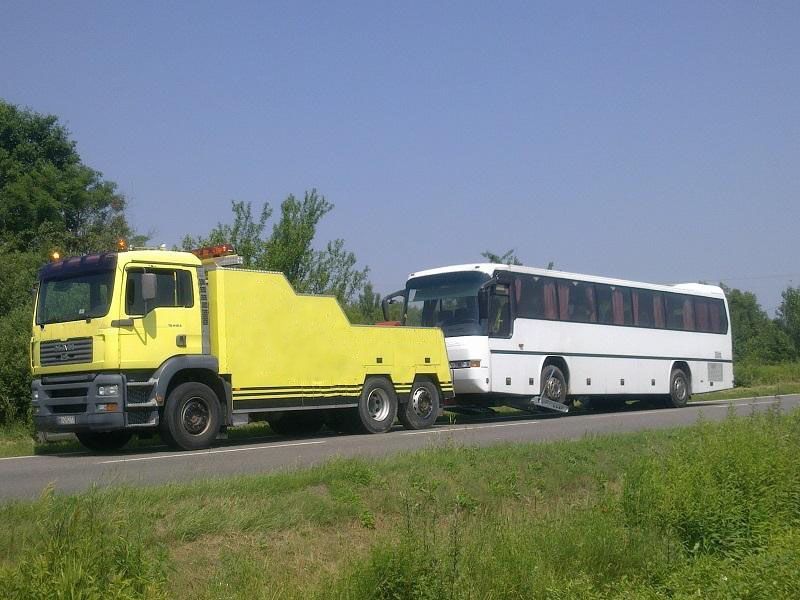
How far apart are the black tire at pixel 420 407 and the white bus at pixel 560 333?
183 cm

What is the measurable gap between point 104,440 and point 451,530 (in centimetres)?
927

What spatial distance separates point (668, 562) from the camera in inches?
410

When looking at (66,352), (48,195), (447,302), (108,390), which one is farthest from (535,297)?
(48,195)

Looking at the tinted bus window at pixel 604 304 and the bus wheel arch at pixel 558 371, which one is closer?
the bus wheel arch at pixel 558 371

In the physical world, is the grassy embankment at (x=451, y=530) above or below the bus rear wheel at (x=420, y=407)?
below

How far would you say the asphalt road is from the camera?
12.0m

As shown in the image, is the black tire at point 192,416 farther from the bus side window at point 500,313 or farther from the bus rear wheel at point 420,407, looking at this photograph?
the bus side window at point 500,313

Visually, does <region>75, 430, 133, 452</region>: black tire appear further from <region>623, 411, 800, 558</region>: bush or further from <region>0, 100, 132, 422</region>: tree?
<region>0, 100, 132, 422</region>: tree

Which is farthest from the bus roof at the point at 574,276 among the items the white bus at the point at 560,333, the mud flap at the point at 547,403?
the mud flap at the point at 547,403

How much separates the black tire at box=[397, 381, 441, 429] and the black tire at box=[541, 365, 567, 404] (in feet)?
13.8

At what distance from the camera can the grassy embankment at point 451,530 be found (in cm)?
783

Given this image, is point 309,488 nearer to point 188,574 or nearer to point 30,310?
point 188,574

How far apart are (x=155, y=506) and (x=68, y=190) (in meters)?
39.3

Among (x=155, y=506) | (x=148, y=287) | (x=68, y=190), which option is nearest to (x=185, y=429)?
(x=148, y=287)
